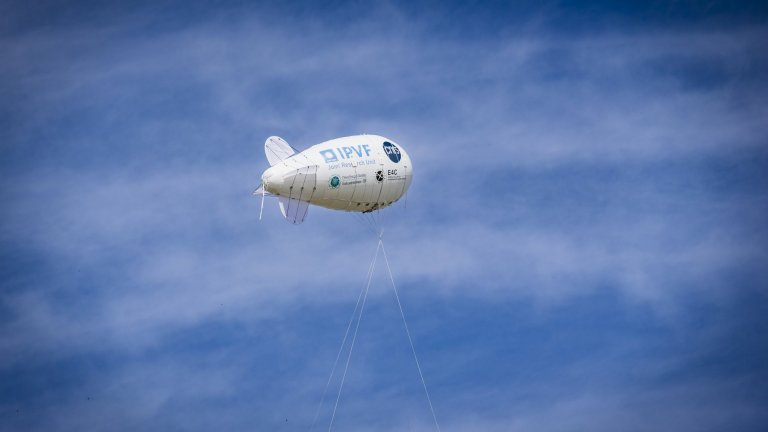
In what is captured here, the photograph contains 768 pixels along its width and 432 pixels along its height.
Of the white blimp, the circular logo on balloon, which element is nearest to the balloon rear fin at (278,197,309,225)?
the white blimp

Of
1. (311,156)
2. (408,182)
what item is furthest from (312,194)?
(408,182)

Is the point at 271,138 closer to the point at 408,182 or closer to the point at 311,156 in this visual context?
the point at 311,156

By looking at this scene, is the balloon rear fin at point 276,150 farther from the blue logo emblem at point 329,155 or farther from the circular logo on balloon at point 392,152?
the circular logo on balloon at point 392,152

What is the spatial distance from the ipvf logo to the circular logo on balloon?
119 inches

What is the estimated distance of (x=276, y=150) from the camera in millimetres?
168125

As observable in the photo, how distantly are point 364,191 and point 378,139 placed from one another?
6.28 meters

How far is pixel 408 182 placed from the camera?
587ft

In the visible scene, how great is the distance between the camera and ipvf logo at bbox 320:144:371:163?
16738cm

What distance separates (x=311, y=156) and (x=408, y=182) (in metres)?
15.2

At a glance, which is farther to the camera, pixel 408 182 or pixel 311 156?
pixel 408 182

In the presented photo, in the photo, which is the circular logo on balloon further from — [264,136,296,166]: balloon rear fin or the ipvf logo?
[264,136,296,166]: balloon rear fin

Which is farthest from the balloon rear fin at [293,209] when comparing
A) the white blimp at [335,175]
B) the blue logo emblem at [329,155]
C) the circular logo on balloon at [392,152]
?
the circular logo on balloon at [392,152]

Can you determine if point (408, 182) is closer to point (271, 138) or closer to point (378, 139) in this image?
point (378, 139)

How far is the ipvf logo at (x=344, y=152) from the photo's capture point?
167m
